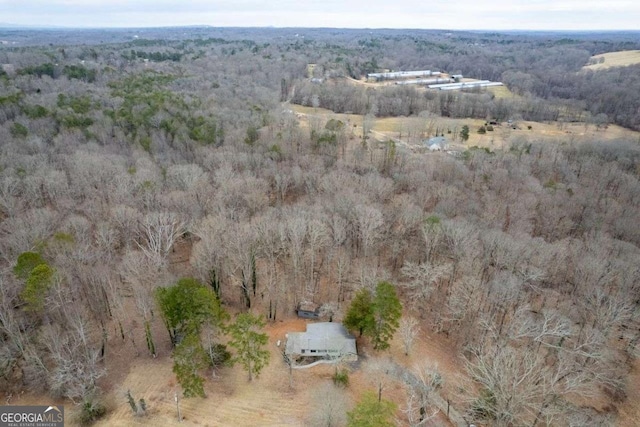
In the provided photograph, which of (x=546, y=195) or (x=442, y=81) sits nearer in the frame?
(x=546, y=195)

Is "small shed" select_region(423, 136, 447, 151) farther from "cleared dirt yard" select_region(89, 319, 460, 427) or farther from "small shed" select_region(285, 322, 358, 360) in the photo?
"small shed" select_region(285, 322, 358, 360)

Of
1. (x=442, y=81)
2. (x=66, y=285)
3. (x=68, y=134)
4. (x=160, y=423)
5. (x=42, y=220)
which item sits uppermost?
(x=442, y=81)

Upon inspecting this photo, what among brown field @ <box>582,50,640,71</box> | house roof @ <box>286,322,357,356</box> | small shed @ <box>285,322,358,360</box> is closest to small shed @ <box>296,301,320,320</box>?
house roof @ <box>286,322,357,356</box>

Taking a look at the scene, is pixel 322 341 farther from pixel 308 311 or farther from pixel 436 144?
pixel 436 144

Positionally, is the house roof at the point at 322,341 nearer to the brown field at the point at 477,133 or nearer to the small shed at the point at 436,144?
the small shed at the point at 436,144

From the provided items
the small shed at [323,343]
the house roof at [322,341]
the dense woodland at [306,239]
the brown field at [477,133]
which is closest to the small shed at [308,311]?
the dense woodland at [306,239]

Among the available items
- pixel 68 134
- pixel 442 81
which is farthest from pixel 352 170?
pixel 442 81

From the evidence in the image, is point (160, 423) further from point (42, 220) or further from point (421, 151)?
point (421, 151)

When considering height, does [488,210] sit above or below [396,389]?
above
